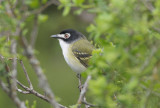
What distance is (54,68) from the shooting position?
867cm

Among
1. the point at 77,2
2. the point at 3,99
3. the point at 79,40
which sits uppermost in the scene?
the point at 77,2

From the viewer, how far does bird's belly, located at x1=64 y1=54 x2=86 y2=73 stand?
247 inches

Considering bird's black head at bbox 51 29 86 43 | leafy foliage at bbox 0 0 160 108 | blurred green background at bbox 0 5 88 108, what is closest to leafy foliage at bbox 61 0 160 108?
leafy foliage at bbox 0 0 160 108

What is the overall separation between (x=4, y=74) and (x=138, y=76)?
3.37 feet

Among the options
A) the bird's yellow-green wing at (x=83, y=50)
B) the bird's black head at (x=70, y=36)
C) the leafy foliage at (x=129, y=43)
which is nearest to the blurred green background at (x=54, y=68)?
the bird's black head at (x=70, y=36)

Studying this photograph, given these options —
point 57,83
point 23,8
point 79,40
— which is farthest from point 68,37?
point 23,8

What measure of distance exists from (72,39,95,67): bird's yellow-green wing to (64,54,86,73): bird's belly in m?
0.05

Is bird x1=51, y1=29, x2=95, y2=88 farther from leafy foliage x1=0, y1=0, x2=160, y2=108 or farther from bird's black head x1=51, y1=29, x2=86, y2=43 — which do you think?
leafy foliage x1=0, y1=0, x2=160, y2=108

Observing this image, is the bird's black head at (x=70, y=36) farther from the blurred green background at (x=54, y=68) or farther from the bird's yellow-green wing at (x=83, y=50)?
the blurred green background at (x=54, y=68)

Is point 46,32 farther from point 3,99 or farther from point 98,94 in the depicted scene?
point 98,94

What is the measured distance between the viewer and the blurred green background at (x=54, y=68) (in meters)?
8.19

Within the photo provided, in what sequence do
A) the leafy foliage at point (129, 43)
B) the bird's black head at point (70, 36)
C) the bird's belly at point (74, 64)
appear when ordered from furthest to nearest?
the bird's black head at point (70, 36), the bird's belly at point (74, 64), the leafy foliage at point (129, 43)

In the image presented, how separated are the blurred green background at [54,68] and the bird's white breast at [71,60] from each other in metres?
1.47

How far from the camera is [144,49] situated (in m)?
2.38
